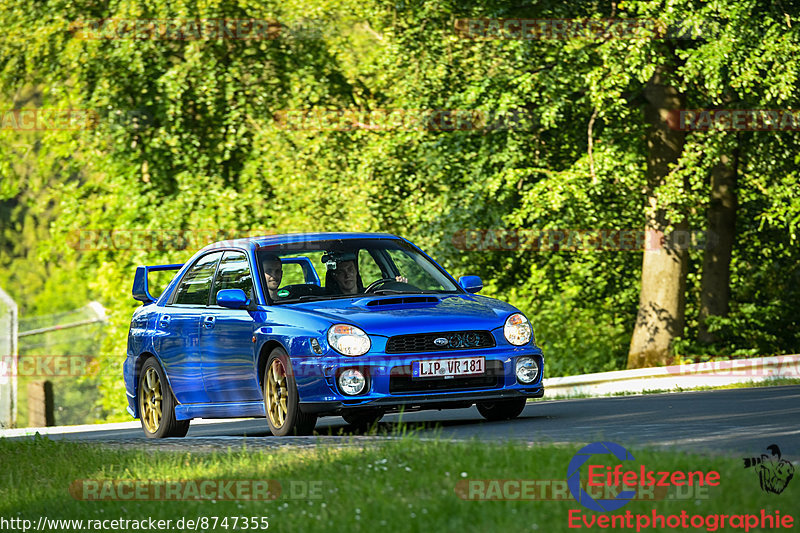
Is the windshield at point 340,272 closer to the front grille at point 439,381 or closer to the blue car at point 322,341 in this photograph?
the blue car at point 322,341

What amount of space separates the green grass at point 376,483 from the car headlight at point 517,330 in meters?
1.95

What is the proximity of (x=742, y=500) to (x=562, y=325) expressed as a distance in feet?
69.1

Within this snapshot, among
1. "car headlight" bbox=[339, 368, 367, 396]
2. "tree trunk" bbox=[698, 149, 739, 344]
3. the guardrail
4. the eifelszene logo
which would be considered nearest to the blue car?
"car headlight" bbox=[339, 368, 367, 396]

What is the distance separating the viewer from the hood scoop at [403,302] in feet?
34.0

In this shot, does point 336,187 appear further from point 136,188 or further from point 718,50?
point 718,50

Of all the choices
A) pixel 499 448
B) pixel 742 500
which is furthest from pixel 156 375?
pixel 742 500

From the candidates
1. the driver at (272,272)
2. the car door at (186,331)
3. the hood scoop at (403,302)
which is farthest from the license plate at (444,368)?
the car door at (186,331)

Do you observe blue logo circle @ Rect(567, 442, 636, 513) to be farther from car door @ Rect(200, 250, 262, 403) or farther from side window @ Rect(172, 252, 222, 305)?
side window @ Rect(172, 252, 222, 305)

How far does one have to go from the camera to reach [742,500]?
6.09 meters

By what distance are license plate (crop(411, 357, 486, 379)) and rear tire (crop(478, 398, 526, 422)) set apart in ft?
3.47

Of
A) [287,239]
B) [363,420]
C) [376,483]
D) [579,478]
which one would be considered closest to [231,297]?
[287,239]

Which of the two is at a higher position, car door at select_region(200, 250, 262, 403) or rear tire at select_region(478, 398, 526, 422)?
car door at select_region(200, 250, 262, 403)

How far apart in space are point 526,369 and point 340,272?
1858 mm

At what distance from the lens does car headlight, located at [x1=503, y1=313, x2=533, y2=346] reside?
10.3 m
